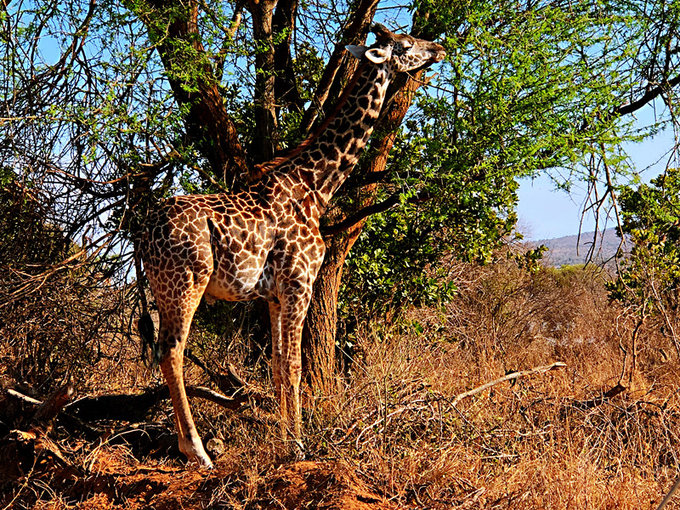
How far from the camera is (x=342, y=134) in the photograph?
23.7 ft

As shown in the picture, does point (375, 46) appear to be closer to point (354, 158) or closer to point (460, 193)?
point (354, 158)

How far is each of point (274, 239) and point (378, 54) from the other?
6.81 ft

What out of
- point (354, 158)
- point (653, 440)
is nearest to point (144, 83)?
point (354, 158)

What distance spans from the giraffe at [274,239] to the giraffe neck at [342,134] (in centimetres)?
1

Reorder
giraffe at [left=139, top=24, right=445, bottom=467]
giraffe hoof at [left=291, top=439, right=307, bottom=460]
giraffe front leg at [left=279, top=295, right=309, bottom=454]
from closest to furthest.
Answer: giraffe hoof at [left=291, top=439, right=307, bottom=460]
giraffe at [left=139, top=24, right=445, bottom=467]
giraffe front leg at [left=279, top=295, right=309, bottom=454]

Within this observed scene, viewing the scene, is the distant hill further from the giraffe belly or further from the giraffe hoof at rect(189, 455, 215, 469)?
the giraffe hoof at rect(189, 455, 215, 469)

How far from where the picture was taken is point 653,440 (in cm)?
842

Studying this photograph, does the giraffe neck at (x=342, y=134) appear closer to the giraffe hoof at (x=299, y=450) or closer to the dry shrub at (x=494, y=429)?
the dry shrub at (x=494, y=429)

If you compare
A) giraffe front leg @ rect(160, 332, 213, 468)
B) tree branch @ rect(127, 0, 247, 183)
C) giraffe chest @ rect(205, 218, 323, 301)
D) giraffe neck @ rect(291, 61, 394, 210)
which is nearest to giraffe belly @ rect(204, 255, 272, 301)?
giraffe chest @ rect(205, 218, 323, 301)

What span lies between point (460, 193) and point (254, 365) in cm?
321

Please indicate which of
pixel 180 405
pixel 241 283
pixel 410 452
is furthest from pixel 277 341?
pixel 410 452

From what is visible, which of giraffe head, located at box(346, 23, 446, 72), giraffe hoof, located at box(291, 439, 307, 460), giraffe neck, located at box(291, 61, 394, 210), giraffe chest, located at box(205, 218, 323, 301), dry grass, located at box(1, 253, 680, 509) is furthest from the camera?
giraffe neck, located at box(291, 61, 394, 210)

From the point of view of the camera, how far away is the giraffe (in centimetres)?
637

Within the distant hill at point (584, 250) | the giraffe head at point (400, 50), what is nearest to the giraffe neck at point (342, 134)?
the giraffe head at point (400, 50)
